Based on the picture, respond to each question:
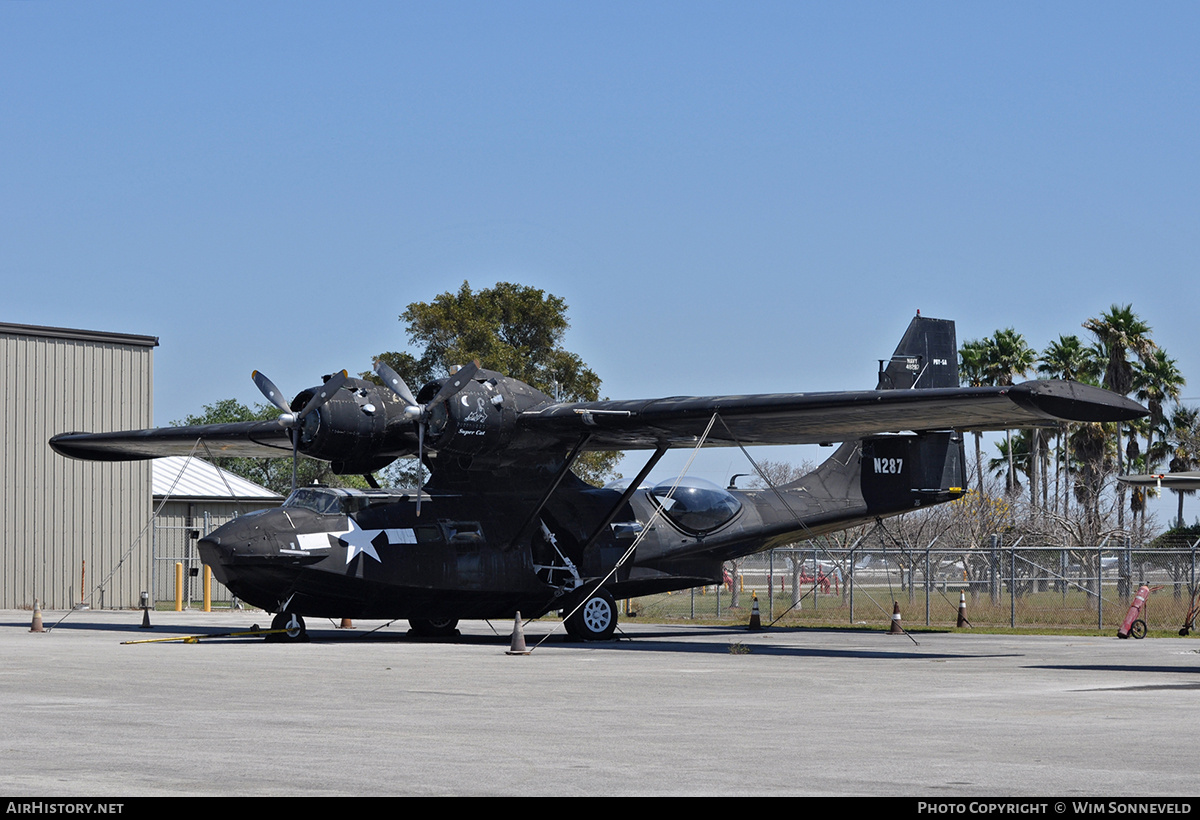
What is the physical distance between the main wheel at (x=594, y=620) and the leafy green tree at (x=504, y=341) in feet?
97.0

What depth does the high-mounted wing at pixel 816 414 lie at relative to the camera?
19.5 m

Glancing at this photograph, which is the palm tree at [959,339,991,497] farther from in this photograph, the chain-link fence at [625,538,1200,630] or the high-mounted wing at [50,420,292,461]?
the high-mounted wing at [50,420,292,461]

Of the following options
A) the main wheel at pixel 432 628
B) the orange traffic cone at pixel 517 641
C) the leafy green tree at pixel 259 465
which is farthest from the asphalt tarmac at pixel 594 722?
the leafy green tree at pixel 259 465

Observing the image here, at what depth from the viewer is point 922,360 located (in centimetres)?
3077

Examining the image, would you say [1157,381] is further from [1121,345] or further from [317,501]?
[317,501]

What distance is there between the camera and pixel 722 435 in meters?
26.9

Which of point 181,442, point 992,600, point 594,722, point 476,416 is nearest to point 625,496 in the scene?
point 476,416

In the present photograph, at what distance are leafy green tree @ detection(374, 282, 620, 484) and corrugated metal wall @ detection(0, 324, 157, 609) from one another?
50.1 ft

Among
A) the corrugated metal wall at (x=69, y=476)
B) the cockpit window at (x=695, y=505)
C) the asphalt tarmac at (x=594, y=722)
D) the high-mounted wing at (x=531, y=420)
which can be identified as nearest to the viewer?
the asphalt tarmac at (x=594, y=722)

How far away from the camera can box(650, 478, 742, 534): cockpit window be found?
2862 centimetres

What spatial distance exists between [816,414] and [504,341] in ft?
120

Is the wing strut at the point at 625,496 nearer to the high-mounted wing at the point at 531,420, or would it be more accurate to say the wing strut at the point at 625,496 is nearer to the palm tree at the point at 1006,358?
the high-mounted wing at the point at 531,420
